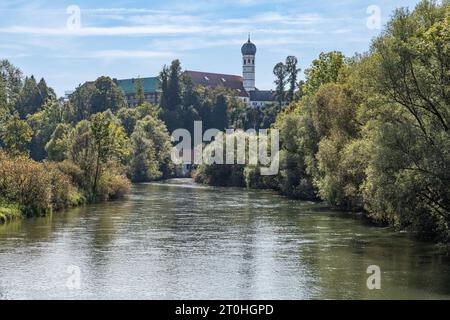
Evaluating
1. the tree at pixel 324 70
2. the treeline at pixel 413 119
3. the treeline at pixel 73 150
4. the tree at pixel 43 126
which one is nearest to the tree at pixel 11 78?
→ the treeline at pixel 73 150

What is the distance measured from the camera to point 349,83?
56.2 metres

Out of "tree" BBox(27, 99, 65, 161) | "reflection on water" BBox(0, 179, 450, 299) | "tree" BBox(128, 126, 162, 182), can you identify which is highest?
"tree" BBox(27, 99, 65, 161)

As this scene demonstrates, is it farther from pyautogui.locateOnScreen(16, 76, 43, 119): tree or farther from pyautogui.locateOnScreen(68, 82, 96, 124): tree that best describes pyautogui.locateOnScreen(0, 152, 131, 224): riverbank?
pyautogui.locateOnScreen(16, 76, 43, 119): tree

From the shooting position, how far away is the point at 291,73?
14162 cm

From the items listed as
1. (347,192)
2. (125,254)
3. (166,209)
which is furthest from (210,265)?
(166,209)

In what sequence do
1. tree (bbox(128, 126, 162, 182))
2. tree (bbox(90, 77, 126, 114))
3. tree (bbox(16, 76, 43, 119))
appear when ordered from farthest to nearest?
tree (bbox(16, 76, 43, 119)) → tree (bbox(90, 77, 126, 114)) → tree (bbox(128, 126, 162, 182))

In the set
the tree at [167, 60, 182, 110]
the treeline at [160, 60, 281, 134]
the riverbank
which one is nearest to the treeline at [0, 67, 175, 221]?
the riverbank

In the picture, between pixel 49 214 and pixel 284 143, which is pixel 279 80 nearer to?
pixel 284 143

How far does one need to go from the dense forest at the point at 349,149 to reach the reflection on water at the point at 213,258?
2.52m

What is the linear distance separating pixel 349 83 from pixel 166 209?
1770 centimetres

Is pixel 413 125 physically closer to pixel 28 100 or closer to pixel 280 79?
pixel 280 79

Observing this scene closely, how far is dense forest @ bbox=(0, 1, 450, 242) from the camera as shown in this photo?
108 ft

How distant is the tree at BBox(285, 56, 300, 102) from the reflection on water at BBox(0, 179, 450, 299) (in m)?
90.4

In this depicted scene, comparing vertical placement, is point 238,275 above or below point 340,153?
below
